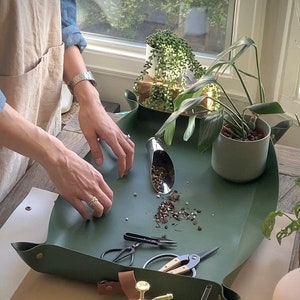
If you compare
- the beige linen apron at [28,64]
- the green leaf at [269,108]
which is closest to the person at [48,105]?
the beige linen apron at [28,64]

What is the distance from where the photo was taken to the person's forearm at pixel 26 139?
0.94m

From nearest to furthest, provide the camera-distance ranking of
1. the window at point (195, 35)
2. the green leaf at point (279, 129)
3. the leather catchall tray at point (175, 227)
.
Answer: the leather catchall tray at point (175, 227) < the green leaf at point (279, 129) < the window at point (195, 35)

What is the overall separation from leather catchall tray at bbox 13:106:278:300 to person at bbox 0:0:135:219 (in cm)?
3

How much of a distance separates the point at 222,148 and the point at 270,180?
0.36 ft

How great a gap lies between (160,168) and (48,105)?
287mm

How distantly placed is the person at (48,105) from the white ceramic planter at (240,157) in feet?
0.58

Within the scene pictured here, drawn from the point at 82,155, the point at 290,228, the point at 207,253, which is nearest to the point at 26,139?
the point at 82,155

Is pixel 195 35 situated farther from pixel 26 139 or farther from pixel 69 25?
pixel 26 139

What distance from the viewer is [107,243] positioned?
92 centimetres

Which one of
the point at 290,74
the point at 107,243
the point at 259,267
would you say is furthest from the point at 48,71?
the point at 290,74

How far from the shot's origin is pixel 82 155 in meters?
1.20

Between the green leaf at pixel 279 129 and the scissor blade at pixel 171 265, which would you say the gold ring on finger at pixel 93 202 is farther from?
the green leaf at pixel 279 129

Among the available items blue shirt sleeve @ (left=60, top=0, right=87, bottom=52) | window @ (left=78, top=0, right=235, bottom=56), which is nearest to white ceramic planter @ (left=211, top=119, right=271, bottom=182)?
blue shirt sleeve @ (left=60, top=0, right=87, bottom=52)

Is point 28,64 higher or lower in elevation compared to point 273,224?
higher
